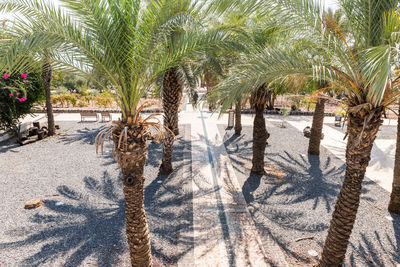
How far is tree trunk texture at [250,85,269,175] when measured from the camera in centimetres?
706

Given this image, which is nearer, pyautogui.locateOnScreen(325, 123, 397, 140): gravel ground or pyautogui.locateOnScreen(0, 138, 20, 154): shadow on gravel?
pyautogui.locateOnScreen(0, 138, 20, 154): shadow on gravel

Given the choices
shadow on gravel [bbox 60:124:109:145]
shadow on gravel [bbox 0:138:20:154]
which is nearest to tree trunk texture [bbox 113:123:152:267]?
shadow on gravel [bbox 60:124:109:145]

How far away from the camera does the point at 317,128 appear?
9.49 meters

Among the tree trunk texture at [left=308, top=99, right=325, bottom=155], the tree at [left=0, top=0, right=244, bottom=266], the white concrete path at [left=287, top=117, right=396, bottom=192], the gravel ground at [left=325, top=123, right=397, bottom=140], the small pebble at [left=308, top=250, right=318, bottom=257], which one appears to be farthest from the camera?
the gravel ground at [left=325, top=123, right=397, bottom=140]

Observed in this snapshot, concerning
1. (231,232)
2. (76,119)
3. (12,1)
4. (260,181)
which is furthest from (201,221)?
(76,119)

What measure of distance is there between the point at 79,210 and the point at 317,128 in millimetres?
8702

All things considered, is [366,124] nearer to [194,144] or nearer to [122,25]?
[122,25]

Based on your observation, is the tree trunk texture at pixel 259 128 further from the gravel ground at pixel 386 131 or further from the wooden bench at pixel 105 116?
the wooden bench at pixel 105 116

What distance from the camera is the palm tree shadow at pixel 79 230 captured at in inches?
175

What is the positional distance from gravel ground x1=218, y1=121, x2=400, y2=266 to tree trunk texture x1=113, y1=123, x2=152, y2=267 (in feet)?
8.94

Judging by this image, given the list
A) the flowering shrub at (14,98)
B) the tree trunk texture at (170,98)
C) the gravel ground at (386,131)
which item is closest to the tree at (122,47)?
the tree trunk texture at (170,98)

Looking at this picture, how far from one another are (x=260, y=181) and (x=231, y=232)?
2846mm

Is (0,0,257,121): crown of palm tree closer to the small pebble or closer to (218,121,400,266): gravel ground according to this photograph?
(218,121,400,266): gravel ground

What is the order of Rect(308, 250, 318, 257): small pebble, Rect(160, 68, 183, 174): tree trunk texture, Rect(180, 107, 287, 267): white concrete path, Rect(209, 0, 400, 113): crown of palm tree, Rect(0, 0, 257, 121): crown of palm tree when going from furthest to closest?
Rect(160, 68, 183, 174): tree trunk texture < Rect(308, 250, 318, 257): small pebble < Rect(180, 107, 287, 267): white concrete path < Rect(209, 0, 400, 113): crown of palm tree < Rect(0, 0, 257, 121): crown of palm tree
